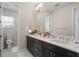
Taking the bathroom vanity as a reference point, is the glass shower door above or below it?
above

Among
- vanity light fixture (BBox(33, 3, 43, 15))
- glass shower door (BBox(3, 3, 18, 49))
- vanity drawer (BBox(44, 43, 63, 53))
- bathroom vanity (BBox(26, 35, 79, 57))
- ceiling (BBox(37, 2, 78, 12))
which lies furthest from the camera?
vanity light fixture (BBox(33, 3, 43, 15))

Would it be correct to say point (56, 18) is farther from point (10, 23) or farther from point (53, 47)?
point (10, 23)

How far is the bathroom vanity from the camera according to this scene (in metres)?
1.75

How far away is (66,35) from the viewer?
2420mm

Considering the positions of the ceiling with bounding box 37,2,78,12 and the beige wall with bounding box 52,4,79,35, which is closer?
the beige wall with bounding box 52,4,79,35

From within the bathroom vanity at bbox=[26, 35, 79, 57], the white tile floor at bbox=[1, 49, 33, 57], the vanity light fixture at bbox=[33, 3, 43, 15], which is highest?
the vanity light fixture at bbox=[33, 3, 43, 15]

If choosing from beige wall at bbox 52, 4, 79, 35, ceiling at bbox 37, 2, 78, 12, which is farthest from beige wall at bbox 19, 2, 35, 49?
beige wall at bbox 52, 4, 79, 35

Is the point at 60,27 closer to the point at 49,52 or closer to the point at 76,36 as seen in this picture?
the point at 76,36

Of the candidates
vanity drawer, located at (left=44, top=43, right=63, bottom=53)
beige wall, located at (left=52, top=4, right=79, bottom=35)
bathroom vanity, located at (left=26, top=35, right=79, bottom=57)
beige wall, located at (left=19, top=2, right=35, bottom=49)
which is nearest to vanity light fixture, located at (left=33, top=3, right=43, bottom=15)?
beige wall, located at (left=19, top=2, right=35, bottom=49)

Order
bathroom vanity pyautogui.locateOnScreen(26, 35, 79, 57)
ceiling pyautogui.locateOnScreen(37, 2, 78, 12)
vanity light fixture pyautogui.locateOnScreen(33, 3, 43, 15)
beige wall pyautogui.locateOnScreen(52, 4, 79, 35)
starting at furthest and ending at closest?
vanity light fixture pyautogui.locateOnScreen(33, 3, 43, 15), ceiling pyautogui.locateOnScreen(37, 2, 78, 12), beige wall pyautogui.locateOnScreen(52, 4, 79, 35), bathroom vanity pyautogui.locateOnScreen(26, 35, 79, 57)

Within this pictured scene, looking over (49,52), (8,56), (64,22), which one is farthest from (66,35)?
(8,56)

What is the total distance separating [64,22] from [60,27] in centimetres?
16

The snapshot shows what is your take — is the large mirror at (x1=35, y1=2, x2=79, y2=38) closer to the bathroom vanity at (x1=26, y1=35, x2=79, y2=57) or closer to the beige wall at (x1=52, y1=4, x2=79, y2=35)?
the beige wall at (x1=52, y1=4, x2=79, y2=35)

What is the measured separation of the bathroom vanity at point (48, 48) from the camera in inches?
69.0
